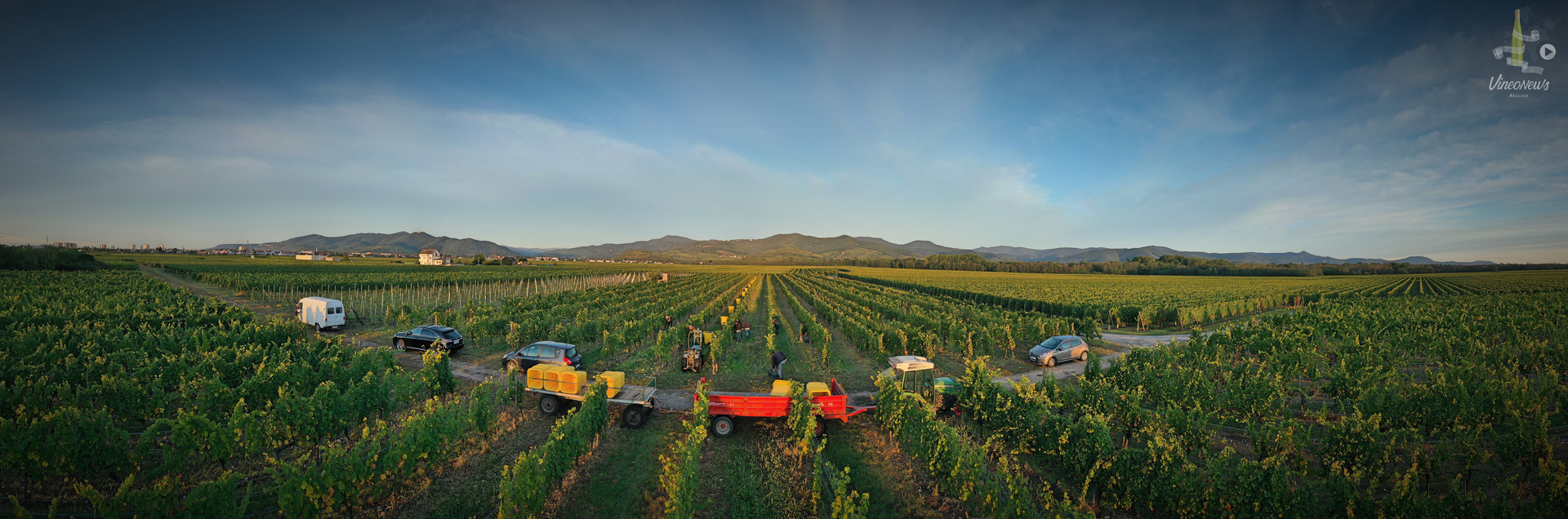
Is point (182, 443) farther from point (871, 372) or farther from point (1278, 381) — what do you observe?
point (1278, 381)

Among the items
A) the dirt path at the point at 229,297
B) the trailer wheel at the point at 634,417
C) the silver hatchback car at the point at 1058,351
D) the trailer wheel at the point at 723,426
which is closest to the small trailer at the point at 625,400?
the trailer wheel at the point at 634,417

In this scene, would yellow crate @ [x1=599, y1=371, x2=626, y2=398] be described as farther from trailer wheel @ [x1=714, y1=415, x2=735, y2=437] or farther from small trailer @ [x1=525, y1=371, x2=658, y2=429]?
trailer wheel @ [x1=714, y1=415, x2=735, y2=437]

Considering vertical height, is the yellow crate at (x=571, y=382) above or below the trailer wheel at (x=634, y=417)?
above

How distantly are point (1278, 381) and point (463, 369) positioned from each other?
2724cm

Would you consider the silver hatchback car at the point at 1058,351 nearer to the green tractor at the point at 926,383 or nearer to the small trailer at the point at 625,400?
the green tractor at the point at 926,383

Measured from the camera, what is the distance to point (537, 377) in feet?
46.5

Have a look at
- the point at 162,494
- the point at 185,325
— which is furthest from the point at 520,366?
the point at 185,325

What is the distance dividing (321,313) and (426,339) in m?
11.1

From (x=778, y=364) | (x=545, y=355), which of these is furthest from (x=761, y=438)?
(x=545, y=355)

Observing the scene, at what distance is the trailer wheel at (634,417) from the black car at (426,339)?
12.7m

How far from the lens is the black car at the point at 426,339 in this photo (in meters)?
21.3

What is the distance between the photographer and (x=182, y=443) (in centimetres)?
876

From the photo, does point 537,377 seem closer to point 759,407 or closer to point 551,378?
point 551,378

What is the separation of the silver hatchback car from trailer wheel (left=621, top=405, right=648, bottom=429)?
17.4m
